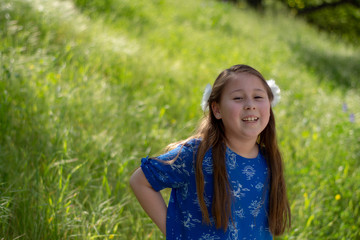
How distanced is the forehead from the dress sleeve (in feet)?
Result: 1.21

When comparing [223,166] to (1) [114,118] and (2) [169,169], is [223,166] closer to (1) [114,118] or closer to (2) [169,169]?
(2) [169,169]

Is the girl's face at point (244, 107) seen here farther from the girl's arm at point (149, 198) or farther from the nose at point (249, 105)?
the girl's arm at point (149, 198)

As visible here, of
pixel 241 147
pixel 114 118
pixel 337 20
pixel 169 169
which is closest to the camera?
pixel 169 169

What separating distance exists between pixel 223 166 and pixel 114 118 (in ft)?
6.01

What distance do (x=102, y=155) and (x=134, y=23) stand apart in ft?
12.7

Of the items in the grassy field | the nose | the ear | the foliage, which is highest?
the foliage

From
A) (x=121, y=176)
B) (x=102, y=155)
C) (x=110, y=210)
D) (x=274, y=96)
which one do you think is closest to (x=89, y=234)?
(x=110, y=210)

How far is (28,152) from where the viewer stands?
266cm

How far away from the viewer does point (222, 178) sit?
1715 mm

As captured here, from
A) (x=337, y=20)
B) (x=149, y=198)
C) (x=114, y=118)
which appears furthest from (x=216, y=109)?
(x=337, y=20)

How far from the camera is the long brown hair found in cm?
169

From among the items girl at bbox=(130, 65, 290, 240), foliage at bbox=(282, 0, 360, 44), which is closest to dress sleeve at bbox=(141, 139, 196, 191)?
girl at bbox=(130, 65, 290, 240)

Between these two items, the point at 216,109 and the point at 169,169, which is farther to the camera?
the point at 216,109

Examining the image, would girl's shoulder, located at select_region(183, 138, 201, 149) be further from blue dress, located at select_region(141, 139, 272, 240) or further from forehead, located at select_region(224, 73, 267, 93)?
forehead, located at select_region(224, 73, 267, 93)
